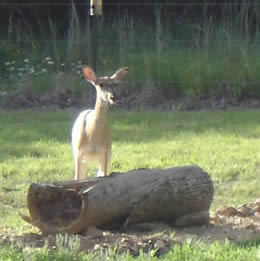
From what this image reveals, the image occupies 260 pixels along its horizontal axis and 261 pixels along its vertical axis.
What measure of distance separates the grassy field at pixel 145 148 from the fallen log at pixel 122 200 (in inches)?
15.0

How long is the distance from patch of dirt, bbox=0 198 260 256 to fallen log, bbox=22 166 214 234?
11 cm

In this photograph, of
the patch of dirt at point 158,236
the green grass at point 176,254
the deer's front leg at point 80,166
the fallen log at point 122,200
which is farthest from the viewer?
the deer's front leg at point 80,166

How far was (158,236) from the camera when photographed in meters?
7.23

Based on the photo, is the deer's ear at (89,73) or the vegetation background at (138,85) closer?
the deer's ear at (89,73)

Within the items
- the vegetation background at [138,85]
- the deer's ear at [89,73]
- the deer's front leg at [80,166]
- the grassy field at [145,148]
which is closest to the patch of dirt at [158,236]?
the vegetation background at [138,85]

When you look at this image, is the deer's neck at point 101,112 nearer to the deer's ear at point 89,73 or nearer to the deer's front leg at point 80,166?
the deer's ear at point 89,73

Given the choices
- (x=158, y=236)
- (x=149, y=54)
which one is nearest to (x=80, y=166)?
(x=158, y=236)

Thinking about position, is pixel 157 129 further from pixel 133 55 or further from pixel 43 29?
pixel 43 29

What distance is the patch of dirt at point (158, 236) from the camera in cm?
692

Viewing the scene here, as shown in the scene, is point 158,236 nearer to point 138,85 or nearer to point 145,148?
point 145,148

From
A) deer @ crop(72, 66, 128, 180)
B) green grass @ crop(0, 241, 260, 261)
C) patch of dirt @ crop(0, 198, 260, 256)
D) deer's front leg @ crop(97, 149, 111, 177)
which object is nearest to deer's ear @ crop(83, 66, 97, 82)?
deer @ crop(72, 66, 128, 180)

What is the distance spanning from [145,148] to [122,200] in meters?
4.09

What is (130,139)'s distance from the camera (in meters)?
12.2

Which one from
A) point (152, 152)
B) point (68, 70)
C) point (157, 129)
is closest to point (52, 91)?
point (68, 70)
